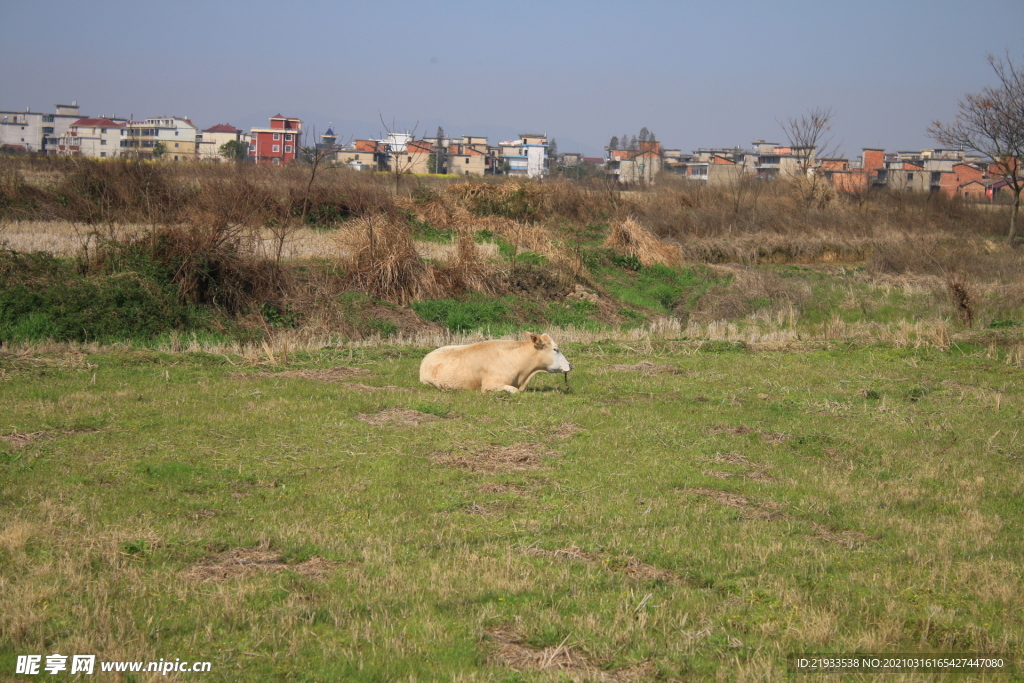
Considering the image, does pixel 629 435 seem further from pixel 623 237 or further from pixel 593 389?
pixel 623 237

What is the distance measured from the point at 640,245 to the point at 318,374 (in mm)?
24102

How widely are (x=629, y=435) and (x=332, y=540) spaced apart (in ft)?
17.5

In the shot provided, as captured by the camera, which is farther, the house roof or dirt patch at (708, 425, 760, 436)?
the house roof

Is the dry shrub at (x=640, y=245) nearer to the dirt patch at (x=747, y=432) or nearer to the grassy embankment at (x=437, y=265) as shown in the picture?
the grassy embankment at (x=437, y=265)

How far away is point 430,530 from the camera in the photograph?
25.1 feet

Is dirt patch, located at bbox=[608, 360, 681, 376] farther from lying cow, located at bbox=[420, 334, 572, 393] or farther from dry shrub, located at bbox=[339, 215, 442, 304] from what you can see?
dry shrub, located at bbox=[339, 215, 442, 304]

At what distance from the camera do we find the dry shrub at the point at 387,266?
25.1 meters

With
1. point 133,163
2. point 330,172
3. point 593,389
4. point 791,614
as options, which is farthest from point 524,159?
point 791,614

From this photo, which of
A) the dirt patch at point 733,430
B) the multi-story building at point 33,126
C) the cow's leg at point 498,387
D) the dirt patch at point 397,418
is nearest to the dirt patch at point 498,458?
the dirt patch at point 397,418

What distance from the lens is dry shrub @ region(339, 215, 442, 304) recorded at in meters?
25.1

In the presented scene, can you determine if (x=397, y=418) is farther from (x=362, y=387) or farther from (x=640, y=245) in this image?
(x=640, y=245)

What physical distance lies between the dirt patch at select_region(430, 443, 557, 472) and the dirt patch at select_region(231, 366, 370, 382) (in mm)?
4946

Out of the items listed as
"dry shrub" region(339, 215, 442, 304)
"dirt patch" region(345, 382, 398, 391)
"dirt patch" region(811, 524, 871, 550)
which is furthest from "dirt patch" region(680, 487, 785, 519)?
"dry shrub" region(339, 215, 442, 304)

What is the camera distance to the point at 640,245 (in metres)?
36.6
